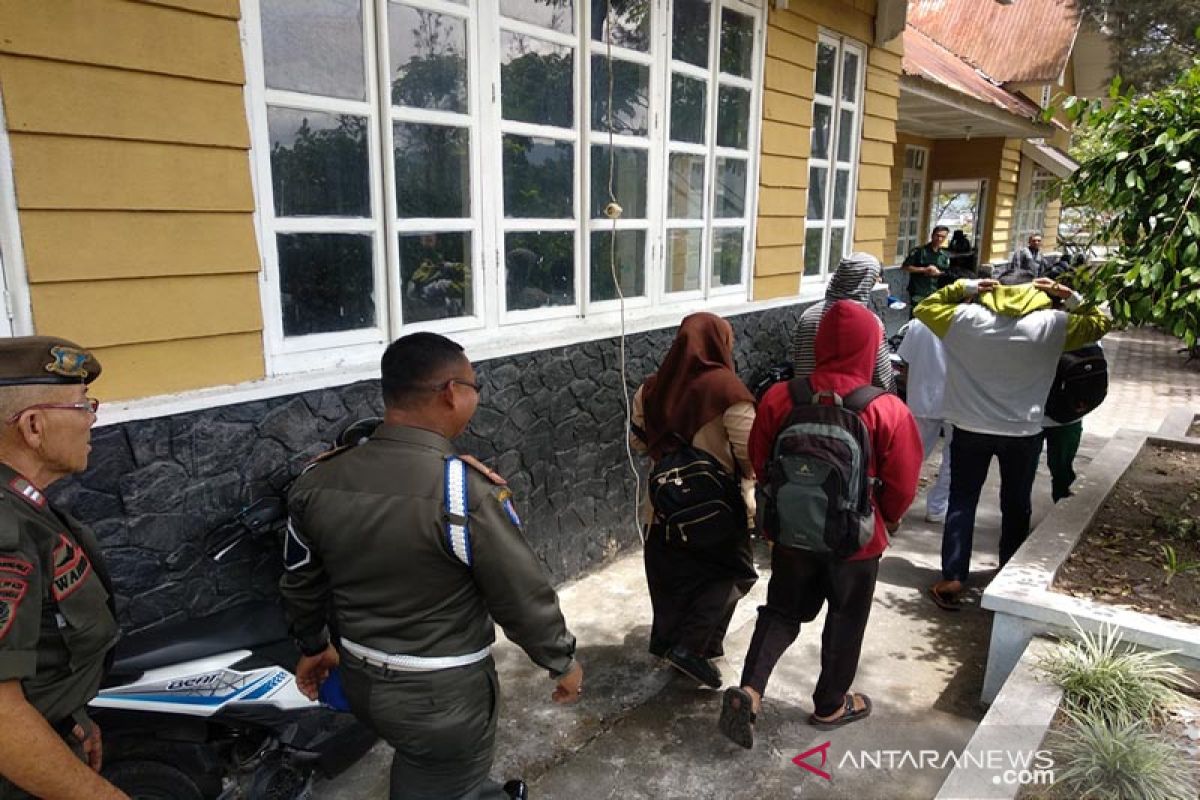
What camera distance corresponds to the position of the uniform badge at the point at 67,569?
153 centimetres

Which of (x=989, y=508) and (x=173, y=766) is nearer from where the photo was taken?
(x=173, y=766)

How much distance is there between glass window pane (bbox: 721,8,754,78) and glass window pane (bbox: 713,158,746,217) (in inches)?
22.7

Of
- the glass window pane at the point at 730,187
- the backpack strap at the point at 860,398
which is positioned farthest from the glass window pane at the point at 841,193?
the backpack strap at the point at 860,398

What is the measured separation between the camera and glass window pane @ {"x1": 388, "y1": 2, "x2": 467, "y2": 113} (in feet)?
10.6

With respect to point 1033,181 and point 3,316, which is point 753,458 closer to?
point 3,316

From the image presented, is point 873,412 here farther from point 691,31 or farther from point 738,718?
point 691,31

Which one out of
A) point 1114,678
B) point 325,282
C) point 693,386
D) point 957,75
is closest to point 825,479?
point 693,386

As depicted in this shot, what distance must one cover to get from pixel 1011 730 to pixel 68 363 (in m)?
2.85

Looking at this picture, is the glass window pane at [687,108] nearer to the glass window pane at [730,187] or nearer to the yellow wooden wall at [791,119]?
the glass window pane at [730,187]

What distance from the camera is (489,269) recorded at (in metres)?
3.75

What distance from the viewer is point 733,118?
5215mm

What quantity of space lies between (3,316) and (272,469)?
3.12 feet

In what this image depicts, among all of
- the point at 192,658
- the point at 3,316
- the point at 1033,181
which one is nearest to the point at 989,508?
the point at 192,658

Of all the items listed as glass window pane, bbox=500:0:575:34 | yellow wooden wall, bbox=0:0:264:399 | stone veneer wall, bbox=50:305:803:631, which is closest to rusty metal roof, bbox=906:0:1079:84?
glass window pane, bbox=500:0:575:34
